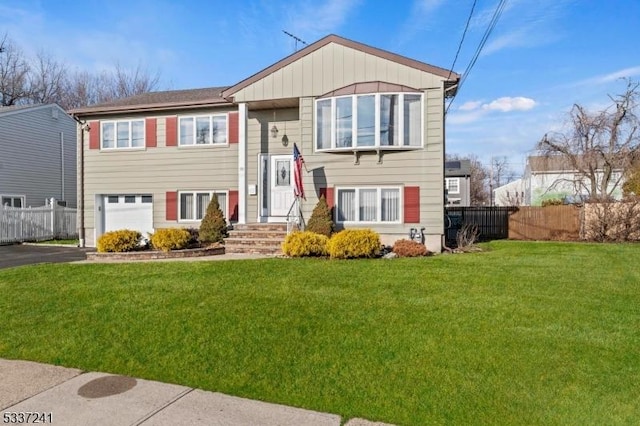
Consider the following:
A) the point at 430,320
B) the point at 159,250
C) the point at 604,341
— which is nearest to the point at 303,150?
the point at 159,250

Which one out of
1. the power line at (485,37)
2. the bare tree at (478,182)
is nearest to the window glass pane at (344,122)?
the power line at (485,37)

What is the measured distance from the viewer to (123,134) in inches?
597

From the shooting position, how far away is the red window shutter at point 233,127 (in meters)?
13.9

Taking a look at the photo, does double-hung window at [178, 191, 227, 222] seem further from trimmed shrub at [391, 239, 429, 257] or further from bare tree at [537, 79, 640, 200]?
bare tree at [537, 79, 640, 200]

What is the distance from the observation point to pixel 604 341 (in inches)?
180

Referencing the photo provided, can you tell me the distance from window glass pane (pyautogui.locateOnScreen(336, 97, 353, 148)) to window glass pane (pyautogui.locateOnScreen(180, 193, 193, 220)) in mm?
5516

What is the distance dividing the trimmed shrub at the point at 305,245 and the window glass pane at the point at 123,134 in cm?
818

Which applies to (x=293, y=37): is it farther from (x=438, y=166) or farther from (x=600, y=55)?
(x=600, y=55)

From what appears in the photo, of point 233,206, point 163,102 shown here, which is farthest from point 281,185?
point 163,102

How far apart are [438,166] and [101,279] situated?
8658mm

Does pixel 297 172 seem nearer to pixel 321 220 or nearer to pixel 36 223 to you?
pixel 321 220

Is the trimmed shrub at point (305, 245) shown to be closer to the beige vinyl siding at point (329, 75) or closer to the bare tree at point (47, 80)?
the beige vinyl siding at point (329, 75)

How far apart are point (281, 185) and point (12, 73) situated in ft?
93.5

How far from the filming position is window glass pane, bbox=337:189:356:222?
41.2 feet
